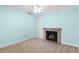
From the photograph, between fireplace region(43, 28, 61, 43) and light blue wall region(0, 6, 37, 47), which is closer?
light blue wall region(0, 6, 37, 47)

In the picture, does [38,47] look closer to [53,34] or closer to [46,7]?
[53,34]

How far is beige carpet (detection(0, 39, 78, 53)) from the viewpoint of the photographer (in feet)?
4.65

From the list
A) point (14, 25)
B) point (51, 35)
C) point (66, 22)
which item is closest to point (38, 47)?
point (51, 35)

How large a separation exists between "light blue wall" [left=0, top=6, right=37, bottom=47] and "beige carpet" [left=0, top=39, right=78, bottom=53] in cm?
10

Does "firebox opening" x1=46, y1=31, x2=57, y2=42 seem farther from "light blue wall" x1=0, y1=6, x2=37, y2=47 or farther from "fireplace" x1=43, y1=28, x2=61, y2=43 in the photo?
"light blue wall" x1=0, y1=6, x2=37, y2=47

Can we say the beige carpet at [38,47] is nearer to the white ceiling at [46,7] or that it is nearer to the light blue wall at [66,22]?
the light blue wall at [66,22]

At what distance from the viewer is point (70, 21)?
1486 mm

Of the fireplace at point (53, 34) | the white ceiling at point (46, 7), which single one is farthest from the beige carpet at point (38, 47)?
the white ceiling at point (46, 7)

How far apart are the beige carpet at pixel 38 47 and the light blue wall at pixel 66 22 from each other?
0.48 ft

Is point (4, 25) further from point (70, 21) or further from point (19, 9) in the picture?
point (70, 21)

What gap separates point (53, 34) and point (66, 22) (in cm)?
38

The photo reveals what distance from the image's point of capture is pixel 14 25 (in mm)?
1475

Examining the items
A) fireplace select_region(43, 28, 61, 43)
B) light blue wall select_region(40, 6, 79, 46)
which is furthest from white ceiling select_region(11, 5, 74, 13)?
fireplace select_region(43, 28, 61, 43)
